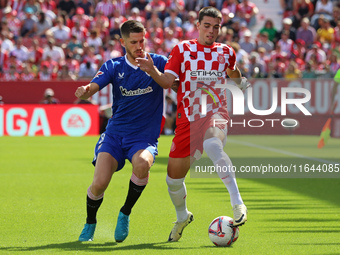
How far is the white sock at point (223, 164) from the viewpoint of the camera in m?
6.38

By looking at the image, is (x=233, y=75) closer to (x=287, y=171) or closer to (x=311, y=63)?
(x=287, y=171)

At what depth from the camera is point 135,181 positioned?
263 inches

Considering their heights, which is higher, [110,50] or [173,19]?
[173,19]

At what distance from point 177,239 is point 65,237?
1023 millimetres

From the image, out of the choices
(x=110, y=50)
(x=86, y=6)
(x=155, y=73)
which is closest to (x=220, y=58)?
(x=155, y=73)

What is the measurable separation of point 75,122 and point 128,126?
16.2 meters

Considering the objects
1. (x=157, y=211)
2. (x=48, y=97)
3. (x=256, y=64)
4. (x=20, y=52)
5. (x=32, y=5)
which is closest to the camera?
(x=157, y=211)

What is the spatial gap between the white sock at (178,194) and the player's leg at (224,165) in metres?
0.45

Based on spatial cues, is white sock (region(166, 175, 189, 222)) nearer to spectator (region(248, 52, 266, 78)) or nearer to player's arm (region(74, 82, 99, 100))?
player's arm (region(74, 82, 99, 100))

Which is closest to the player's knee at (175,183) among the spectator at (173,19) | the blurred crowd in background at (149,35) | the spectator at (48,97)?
the blurred crowd in background at (149,35)

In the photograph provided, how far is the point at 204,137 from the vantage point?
6.68m

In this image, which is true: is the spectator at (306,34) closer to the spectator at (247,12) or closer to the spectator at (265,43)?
the spectator at (265,43)

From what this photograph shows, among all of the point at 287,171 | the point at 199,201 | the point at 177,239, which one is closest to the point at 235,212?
the point at 177,239

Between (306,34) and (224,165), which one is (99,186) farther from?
(306,34)
